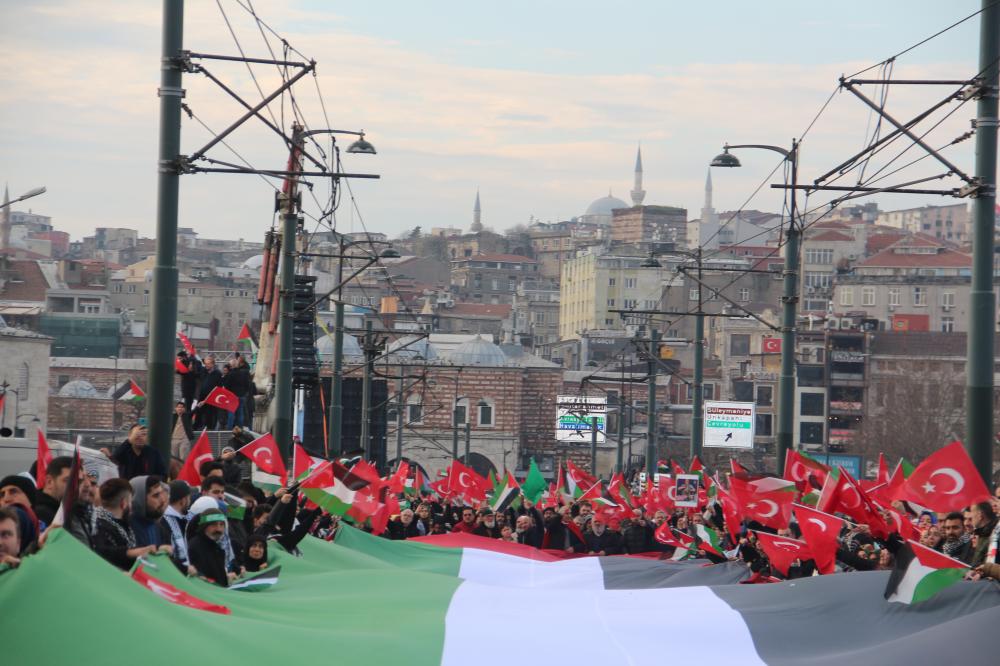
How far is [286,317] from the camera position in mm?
27406

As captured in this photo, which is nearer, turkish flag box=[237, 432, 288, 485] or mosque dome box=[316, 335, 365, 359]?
turkish flag box=[237, 432, 288, 485]

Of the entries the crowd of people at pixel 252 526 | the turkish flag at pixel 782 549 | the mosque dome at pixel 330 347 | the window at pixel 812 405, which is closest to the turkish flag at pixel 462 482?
the crowd of people at pixel 252 526

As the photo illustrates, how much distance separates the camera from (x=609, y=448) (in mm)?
122000

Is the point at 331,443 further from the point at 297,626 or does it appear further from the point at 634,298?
the point at 634,298

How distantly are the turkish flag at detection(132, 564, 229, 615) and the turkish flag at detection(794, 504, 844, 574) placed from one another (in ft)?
17.8

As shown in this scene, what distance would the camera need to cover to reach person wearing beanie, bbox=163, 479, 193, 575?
12.2 meters

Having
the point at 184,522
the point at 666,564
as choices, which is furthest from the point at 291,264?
the point at 184,522

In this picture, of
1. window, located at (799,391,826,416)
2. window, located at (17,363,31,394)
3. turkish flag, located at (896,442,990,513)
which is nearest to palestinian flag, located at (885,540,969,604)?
turkish flag, located at (896,442,990,513)

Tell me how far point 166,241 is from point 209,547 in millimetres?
4579

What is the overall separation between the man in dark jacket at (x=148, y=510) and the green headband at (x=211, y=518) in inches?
29.3

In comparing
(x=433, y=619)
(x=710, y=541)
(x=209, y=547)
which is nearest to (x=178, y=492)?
(x=209, y=547)

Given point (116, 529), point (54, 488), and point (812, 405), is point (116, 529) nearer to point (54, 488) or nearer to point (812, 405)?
point (54, 488)

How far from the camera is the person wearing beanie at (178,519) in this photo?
12.2 metres

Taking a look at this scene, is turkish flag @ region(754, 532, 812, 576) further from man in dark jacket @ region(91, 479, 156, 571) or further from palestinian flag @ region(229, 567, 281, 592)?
man in dark jacket @ region(91, 479, 156, 571)
